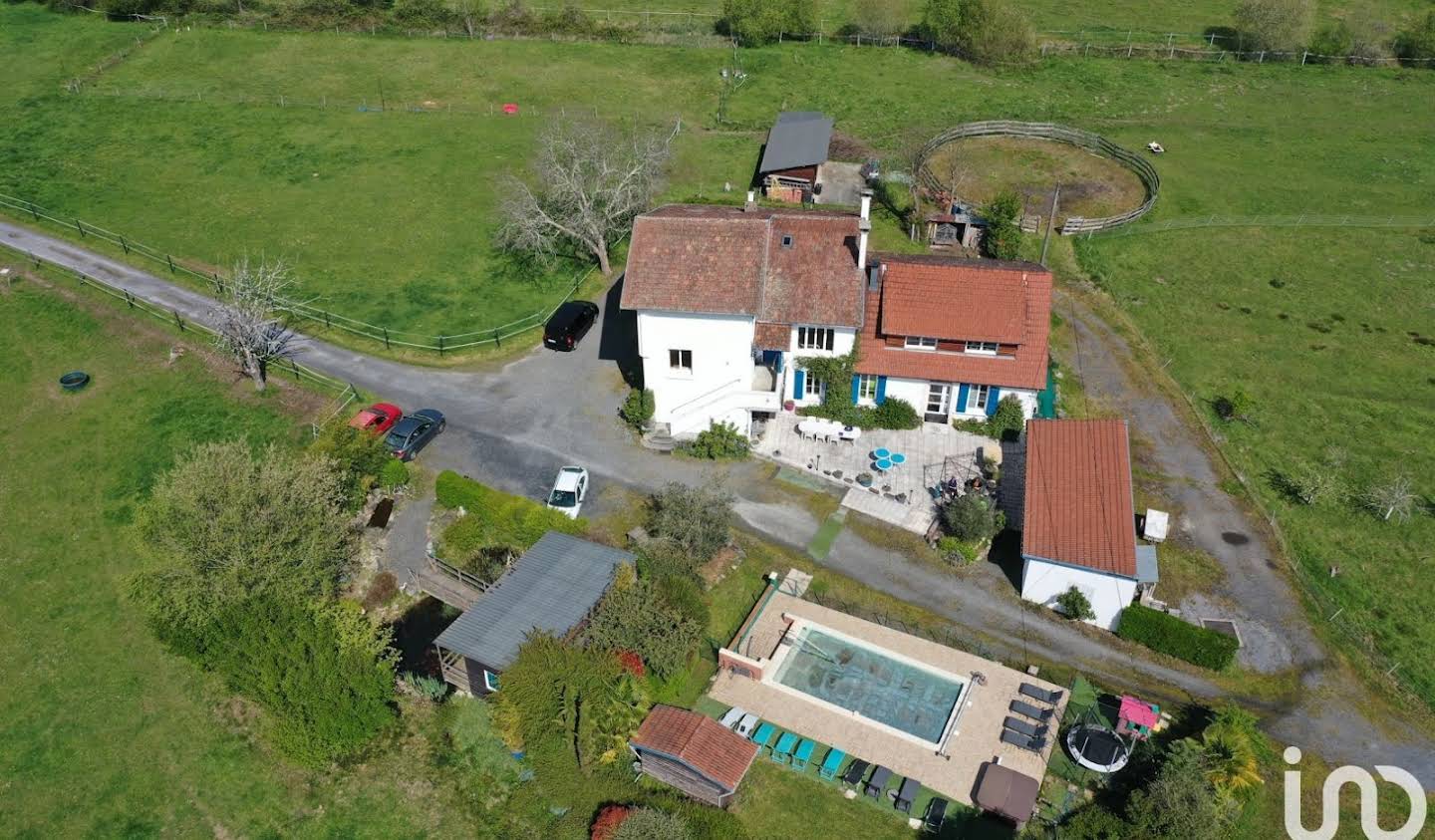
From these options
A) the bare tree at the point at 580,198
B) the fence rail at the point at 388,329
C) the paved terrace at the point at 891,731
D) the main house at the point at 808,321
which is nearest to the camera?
the paved terrace at the point at 891,731

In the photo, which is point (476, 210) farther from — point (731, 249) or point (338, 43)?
point (338, 43)

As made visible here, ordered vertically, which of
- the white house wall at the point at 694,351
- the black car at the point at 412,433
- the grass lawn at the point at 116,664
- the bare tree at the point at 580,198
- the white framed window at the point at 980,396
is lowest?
the grass lawn at the point at 116,664

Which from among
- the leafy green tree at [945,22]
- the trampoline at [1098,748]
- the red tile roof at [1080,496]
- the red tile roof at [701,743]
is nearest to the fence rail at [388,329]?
the red tile roof at [701,743]

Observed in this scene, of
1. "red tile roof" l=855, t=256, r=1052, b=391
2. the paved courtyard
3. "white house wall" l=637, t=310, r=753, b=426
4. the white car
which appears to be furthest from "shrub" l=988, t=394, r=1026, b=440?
the white car

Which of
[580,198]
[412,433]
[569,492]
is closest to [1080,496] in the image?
[569,492]

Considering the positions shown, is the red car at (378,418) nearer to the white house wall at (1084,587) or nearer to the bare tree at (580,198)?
the bare tree at (580,198)

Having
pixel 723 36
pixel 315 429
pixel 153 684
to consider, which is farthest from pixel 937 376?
pixel 723 36

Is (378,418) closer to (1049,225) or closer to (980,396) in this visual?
(980,396)
